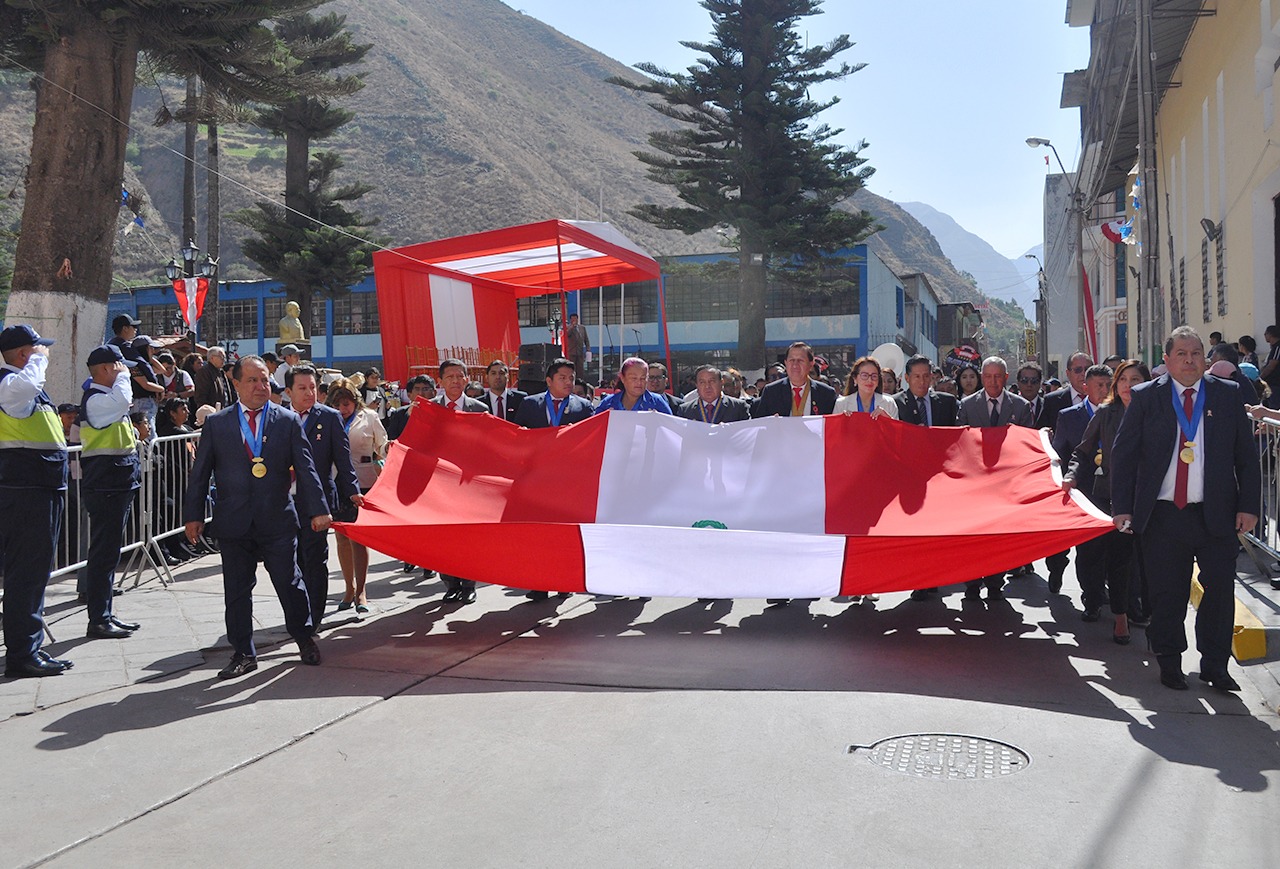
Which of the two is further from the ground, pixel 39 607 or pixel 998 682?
pixel 39 607

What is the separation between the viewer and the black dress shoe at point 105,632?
7867 mm

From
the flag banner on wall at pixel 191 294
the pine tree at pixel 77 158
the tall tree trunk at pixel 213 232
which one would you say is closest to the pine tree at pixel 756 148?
the tall tree trunk at pixel 213 232

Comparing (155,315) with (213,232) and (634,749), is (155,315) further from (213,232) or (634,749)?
(634,749)

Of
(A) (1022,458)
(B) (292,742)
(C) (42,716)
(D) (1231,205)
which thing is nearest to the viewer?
(B) (292,742)

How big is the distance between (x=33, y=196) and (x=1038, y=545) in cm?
1083

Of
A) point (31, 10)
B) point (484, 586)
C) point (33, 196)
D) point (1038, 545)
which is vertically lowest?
point (484, 586)

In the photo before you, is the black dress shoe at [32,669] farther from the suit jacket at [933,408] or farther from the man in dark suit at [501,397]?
the suit jacket at [933,408]

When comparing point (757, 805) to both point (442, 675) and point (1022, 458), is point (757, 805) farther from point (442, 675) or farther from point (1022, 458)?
point (1022, 458)

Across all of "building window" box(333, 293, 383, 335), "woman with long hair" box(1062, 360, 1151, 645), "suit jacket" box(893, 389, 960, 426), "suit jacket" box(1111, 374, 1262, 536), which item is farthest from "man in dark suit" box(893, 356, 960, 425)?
"building window" box(333, 293, 383, 335)

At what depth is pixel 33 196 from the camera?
12.2m

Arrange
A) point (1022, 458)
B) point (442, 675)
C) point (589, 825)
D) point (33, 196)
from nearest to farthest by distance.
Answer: point (589, 825) < point (442, 675) < point (1022, 458) < point (33, 196)

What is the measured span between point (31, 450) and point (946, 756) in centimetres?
569

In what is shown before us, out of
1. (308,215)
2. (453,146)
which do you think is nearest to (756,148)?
(308,215)

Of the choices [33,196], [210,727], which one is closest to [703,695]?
[210,727]
